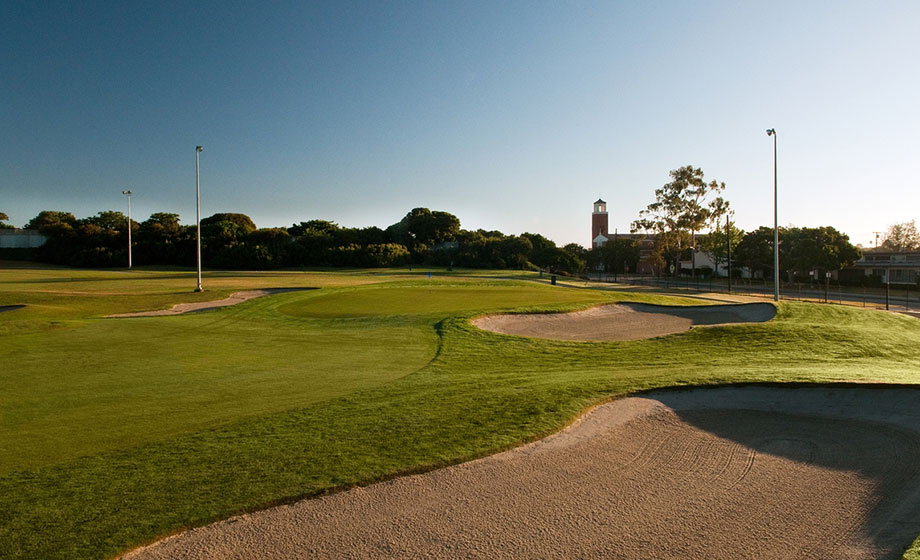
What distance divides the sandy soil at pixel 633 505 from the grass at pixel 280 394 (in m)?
0.41

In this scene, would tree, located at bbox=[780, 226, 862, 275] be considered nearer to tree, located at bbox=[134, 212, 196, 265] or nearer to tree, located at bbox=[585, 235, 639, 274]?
tree, located at bbox=[585, 235, 639, 274]

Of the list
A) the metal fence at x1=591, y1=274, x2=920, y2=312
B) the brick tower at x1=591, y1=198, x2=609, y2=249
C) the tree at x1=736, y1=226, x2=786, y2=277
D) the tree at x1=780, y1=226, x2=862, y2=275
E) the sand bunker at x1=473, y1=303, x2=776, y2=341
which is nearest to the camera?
the sand bunker at x1=473, y1=303, x2=776, y2=341

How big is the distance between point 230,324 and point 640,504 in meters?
18.9

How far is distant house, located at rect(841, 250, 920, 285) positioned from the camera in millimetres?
65375

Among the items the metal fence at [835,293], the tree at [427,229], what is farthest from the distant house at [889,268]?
the tree at [427,229]

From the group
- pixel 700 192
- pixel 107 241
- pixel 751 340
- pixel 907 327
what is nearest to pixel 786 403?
pixel 751 340

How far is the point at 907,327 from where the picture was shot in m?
21.2

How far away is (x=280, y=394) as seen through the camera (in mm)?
9602

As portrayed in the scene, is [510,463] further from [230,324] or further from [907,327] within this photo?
[907,327]

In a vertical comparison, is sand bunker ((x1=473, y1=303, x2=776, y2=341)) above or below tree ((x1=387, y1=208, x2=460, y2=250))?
below

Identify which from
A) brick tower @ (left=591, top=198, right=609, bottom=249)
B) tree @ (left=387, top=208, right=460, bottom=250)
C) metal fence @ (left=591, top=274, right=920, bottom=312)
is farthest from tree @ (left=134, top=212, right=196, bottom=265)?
brick tower @ (left=591, top=198, right=609, bottom=249)

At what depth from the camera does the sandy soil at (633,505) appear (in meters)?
4.56

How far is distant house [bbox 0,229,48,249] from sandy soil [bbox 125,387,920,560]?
101 m

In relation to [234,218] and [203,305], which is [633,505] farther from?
[234,218]
